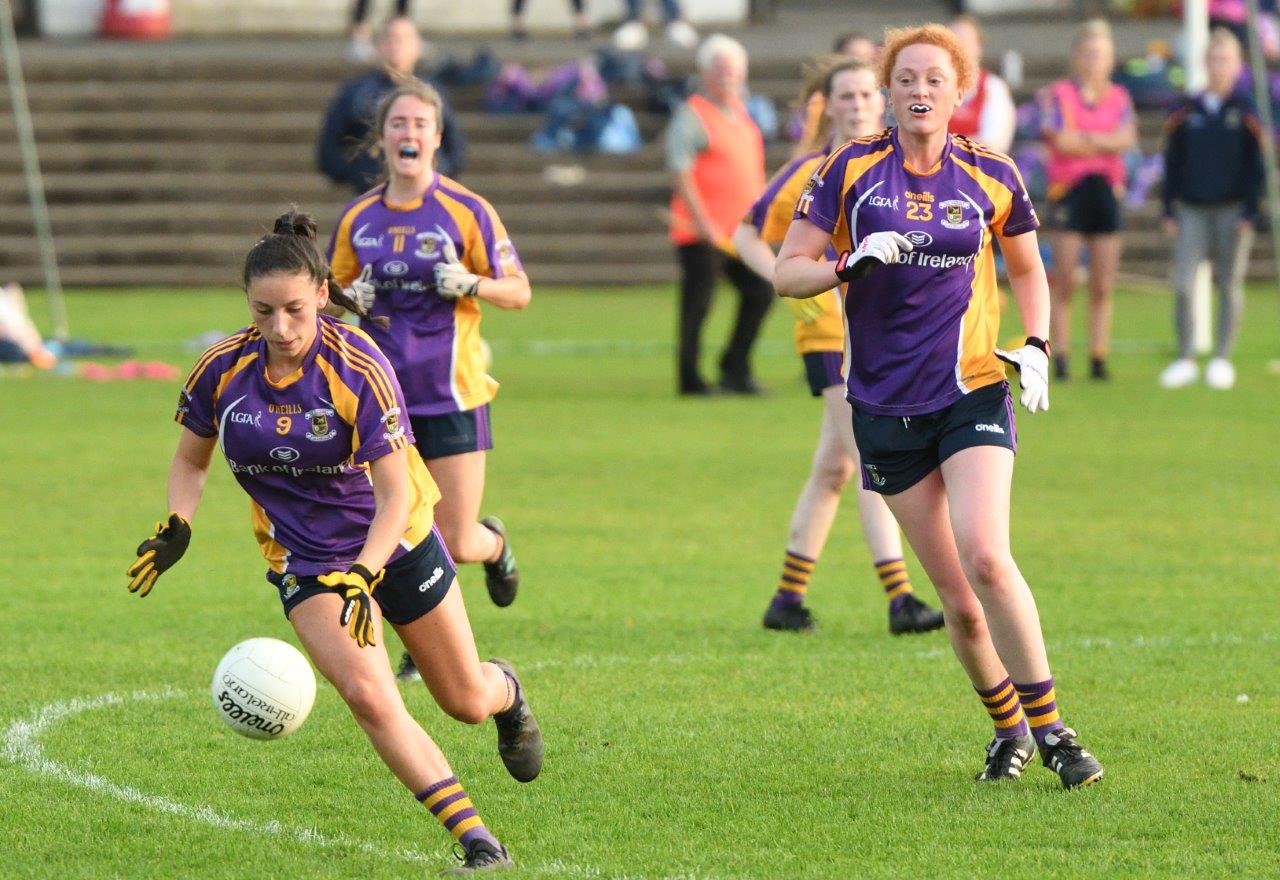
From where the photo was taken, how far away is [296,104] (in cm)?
2717

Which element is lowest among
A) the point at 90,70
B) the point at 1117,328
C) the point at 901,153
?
the point at 1117,328

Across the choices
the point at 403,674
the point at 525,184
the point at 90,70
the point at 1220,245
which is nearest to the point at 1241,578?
the point at 403,674

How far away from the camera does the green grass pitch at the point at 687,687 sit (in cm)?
545

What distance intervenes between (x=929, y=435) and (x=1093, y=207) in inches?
410

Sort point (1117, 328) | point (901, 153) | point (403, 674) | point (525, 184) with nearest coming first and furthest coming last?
1. point (901, 153)
2. point (403, 674)
3. point (1117, 328)
4. point (525, 184)

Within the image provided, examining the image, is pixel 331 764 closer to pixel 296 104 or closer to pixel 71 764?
pixel 71 764

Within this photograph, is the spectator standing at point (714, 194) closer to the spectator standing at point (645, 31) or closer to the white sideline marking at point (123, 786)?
the white sideline marking at point (123, 786)

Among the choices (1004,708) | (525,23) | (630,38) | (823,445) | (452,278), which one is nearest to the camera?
(1004,708)

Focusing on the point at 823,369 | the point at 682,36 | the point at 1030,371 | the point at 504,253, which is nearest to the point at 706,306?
the point at 823,369

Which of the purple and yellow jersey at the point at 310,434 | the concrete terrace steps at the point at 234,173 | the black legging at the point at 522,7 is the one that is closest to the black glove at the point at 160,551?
the purple and yellow jersey at the point at 310,434

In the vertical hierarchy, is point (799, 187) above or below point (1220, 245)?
above

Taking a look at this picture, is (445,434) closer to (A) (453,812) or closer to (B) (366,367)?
(B) (366,367)

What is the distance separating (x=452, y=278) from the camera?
7.64 m

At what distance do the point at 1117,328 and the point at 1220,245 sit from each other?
174 inches
